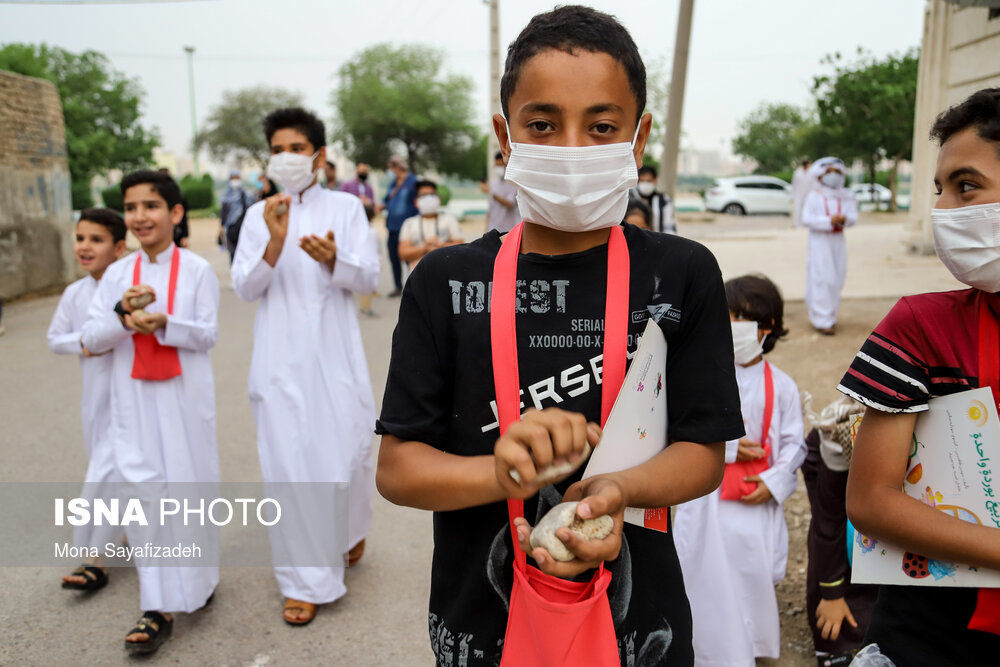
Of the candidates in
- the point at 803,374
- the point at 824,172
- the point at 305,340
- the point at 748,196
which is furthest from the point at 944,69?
the point at 748,196

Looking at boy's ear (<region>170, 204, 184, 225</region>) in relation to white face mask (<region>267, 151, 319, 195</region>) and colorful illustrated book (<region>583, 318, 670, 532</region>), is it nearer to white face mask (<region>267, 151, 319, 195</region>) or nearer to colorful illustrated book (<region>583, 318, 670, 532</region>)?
white face mask (<region>267, 151, 319, 195</region>)

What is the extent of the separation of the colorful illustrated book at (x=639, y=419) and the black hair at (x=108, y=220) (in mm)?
3656

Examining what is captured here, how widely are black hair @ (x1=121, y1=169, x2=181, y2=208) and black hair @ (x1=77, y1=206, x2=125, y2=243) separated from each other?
0.44 meters

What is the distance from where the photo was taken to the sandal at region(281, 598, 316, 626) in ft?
11.8

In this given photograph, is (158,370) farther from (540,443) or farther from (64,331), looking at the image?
(540,443)

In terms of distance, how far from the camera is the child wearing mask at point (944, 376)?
1.50 meters

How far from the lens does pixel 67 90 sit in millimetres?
37219

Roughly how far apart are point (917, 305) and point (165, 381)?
3.17 m

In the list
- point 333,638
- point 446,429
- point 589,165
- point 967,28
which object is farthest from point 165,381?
point 967,28

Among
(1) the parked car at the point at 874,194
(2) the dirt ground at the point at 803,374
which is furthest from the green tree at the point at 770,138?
(2) the dirt ground at the point at 803,374

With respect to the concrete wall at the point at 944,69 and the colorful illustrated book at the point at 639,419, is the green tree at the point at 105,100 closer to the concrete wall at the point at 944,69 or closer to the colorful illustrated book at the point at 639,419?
the concrete wall at the point at 944,69

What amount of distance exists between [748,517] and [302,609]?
2016 millimetres

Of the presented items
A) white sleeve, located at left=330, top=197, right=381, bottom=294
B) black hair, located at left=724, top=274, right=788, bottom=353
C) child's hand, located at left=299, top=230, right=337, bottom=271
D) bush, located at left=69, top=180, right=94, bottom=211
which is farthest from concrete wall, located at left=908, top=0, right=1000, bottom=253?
bush, located at left=69, top=180, right=94, bottom=211

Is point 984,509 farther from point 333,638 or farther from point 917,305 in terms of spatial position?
point 333,638
